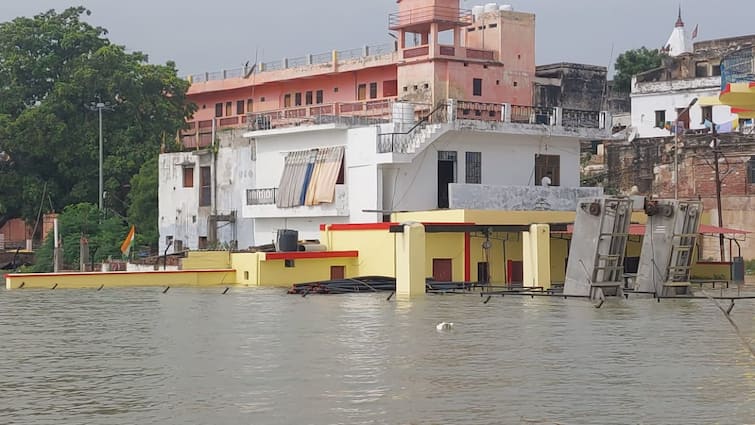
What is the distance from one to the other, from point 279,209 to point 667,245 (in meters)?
17.2

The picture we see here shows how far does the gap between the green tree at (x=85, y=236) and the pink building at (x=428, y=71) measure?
4944mm

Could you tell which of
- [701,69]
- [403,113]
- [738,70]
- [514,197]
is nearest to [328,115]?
[403,113]

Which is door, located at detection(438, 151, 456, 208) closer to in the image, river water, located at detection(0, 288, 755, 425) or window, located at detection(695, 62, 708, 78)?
river water, located at detection(0, 288, 755, 425)

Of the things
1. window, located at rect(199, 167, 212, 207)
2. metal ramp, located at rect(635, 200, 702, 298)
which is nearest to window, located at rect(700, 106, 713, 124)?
window, located at rect(199, 167, 212, 207)

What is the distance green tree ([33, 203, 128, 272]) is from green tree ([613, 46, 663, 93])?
29.1m

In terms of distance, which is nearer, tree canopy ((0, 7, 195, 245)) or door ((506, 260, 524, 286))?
door ((506, 260, 524, 286))

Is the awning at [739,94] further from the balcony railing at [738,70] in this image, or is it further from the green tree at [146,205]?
the green tree at [146,205]

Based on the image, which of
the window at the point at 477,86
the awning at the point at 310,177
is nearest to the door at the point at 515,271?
the awning at the point at 310,177

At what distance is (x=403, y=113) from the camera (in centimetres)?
4422

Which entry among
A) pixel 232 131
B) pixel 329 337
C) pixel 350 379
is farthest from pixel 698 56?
pixel 350 379

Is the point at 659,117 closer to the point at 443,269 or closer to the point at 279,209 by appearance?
the point at 279,209

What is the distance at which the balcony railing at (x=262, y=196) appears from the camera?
156 feet

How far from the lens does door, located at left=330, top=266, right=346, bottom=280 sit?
137ft

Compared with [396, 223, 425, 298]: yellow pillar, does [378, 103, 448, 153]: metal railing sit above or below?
above
